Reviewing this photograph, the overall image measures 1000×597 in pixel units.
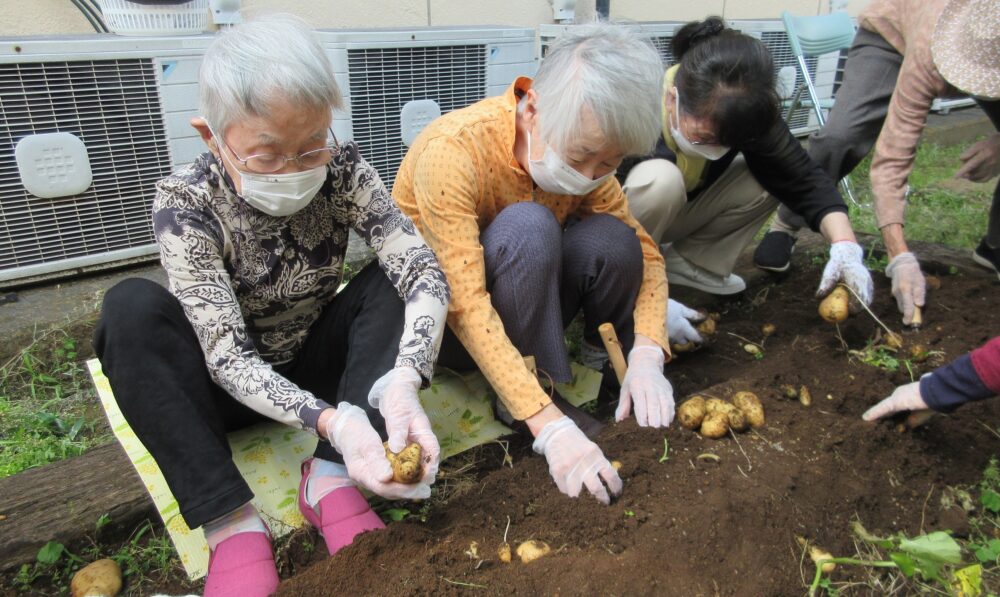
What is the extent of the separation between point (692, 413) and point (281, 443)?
1106 mm

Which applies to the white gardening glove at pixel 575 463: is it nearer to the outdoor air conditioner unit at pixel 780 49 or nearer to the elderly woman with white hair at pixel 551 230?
the elderly woman with white hair at pixel 551 230

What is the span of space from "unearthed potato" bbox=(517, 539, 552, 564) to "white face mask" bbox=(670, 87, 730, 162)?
140 cm

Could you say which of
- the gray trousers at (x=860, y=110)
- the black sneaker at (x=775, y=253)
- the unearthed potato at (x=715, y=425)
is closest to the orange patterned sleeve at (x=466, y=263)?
the unearthed potato at (x=715, y=425)

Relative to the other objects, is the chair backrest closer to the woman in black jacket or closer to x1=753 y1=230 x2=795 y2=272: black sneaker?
x1=753 y1=230 x2=795 y2=272: black sneaker

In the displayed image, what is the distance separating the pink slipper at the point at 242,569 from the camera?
1502 millimetres

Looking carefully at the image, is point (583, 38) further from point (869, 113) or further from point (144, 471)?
point (869, 113)

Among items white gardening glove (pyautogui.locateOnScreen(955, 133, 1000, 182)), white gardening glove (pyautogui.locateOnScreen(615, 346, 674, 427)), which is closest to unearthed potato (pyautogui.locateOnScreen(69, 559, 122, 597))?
white gardening glove (pyautogui.locateOnScreen(615, 346, 674, 427))

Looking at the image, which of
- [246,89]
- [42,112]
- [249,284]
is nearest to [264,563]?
[249,284]

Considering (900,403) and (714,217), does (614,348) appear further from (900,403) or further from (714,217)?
(714,217)

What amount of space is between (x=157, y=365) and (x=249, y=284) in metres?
0.29

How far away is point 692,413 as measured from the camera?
6.31 ft

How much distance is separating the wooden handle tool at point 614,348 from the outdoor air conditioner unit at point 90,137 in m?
1.83

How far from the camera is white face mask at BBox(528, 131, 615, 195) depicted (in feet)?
6.24

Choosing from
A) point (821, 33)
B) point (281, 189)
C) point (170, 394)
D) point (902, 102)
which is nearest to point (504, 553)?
point (170, 394)
